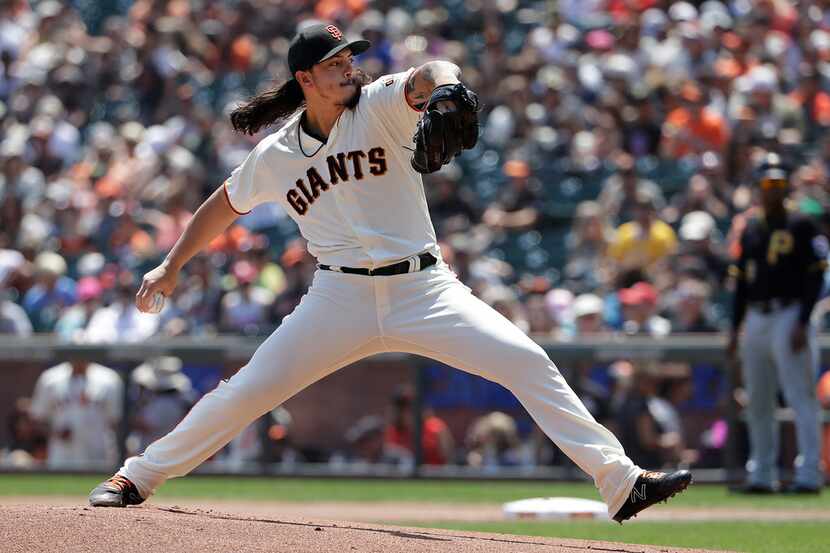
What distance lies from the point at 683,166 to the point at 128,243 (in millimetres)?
5111

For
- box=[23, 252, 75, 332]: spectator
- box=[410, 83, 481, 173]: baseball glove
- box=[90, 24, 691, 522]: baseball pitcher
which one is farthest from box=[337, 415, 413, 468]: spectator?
box=[410, 83, 481, 173]: baseball glove

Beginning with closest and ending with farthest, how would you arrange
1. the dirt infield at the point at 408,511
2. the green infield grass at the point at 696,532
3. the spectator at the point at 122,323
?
the green infield grass at the point at 696,532 < the dirt infield at the point at 408,511 < the spectator at the point at 122,323

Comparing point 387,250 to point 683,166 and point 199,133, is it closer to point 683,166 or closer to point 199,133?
point 683,166

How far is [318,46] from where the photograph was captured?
5.18m

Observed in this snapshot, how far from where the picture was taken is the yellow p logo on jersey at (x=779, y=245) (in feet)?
28.9

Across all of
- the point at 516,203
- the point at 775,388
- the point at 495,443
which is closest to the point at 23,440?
the point at 495,443

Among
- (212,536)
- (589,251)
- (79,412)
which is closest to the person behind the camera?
(212,536)

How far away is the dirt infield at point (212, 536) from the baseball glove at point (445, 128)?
127 centimetres

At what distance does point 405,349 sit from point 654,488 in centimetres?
101

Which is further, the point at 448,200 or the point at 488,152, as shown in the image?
the point at 488,152

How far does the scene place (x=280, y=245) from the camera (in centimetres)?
1342

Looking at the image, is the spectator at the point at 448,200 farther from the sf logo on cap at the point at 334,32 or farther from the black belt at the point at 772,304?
the sf logo on cap at the point at 334,32

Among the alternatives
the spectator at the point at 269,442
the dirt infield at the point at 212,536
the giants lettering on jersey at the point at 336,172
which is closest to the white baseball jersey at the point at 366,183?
the giants lettering on jersey at the point at 336,172

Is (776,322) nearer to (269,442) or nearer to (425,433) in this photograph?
(425,433)
